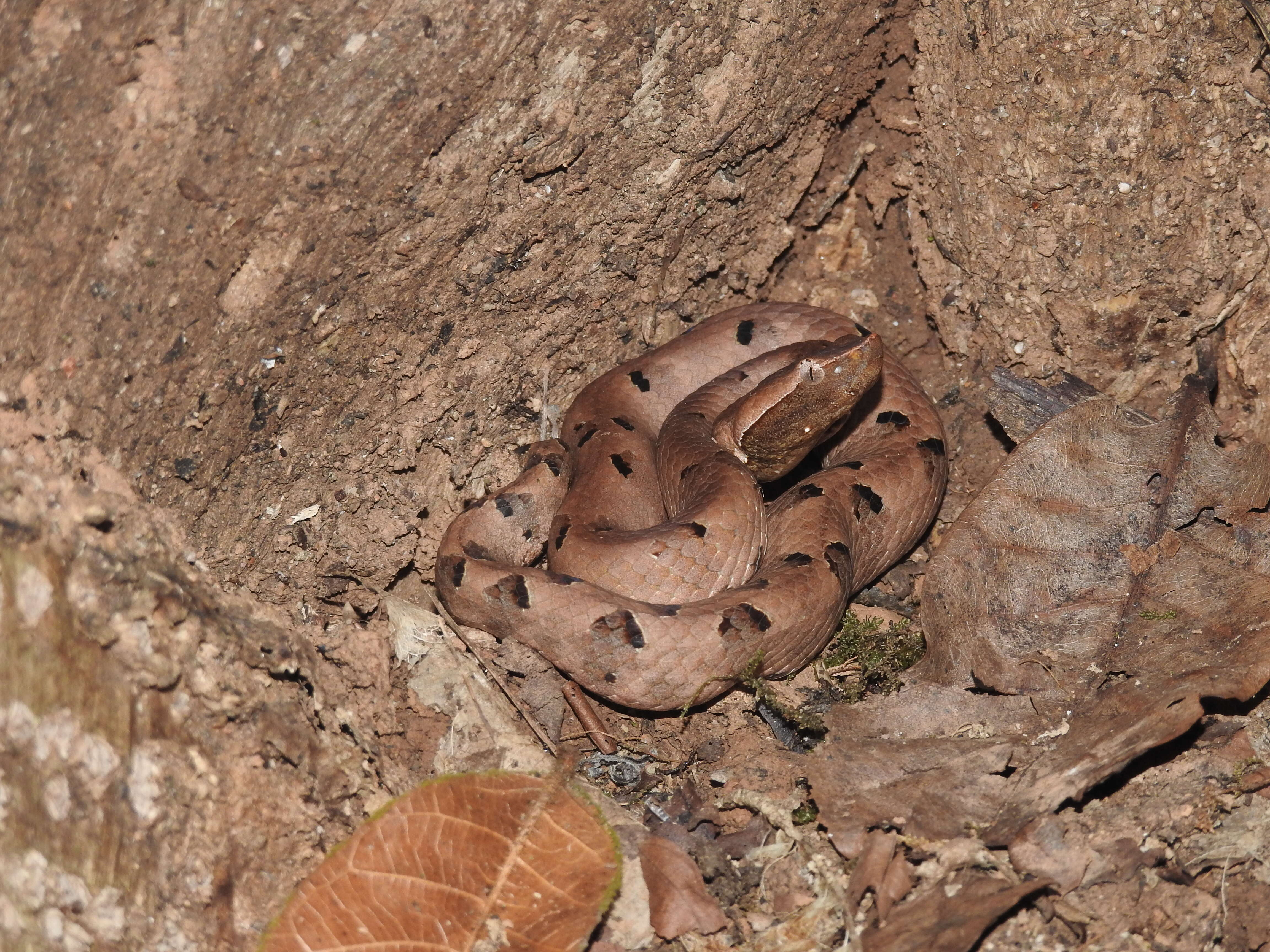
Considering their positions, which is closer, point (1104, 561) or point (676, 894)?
point (676, 894)

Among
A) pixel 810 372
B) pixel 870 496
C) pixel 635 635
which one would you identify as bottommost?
pixel 870 496

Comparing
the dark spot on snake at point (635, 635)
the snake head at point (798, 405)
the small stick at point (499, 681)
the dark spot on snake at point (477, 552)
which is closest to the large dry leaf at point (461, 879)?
the small stick at point (499, 681)

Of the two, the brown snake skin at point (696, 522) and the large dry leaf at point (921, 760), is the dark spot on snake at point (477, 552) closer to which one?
the brown snake skin at point (696, 522)

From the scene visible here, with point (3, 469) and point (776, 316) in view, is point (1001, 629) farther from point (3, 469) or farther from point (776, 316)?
point (3, 469)

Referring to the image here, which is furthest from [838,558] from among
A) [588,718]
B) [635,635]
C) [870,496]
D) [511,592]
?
[511,592]

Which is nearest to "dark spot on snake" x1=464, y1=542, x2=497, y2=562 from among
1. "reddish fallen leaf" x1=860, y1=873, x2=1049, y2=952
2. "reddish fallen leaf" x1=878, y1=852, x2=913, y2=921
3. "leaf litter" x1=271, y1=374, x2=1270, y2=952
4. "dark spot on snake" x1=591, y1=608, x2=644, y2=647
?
"leaf litter" x1=271, y1=374, x2=1270, y2=952

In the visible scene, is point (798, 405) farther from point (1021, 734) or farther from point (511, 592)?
point (1021, 734)

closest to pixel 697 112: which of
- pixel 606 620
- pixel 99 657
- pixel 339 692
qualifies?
pixel 606 620
